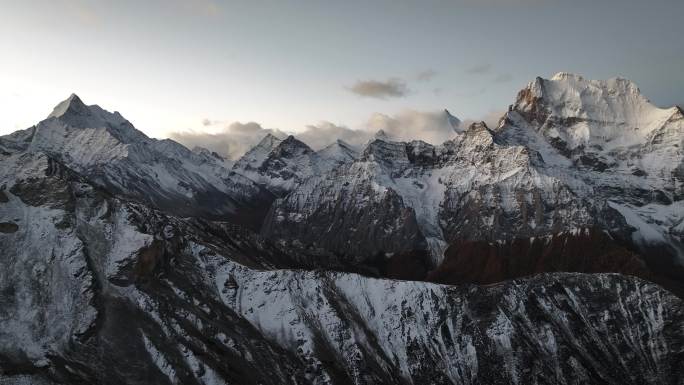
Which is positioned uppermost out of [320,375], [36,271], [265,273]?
[265,273]

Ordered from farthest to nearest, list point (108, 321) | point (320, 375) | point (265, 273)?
point (265, 273)
point (320, 375)
point (108, 321)

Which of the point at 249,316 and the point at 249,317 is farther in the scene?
the point at 249,316

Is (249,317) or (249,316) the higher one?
(249,316)

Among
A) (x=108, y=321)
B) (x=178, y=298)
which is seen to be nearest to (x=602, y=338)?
(x=178, y=298)

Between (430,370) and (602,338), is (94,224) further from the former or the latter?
(602,338)

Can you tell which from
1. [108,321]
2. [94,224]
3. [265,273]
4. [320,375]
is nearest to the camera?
[108,321]

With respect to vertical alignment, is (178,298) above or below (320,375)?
above

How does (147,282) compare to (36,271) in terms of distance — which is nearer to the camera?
(36,271)

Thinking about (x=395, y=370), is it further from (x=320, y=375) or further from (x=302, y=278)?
(x=302, y=278)

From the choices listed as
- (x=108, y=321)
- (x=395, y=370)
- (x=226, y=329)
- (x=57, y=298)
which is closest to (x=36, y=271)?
(x=57, y=298)
